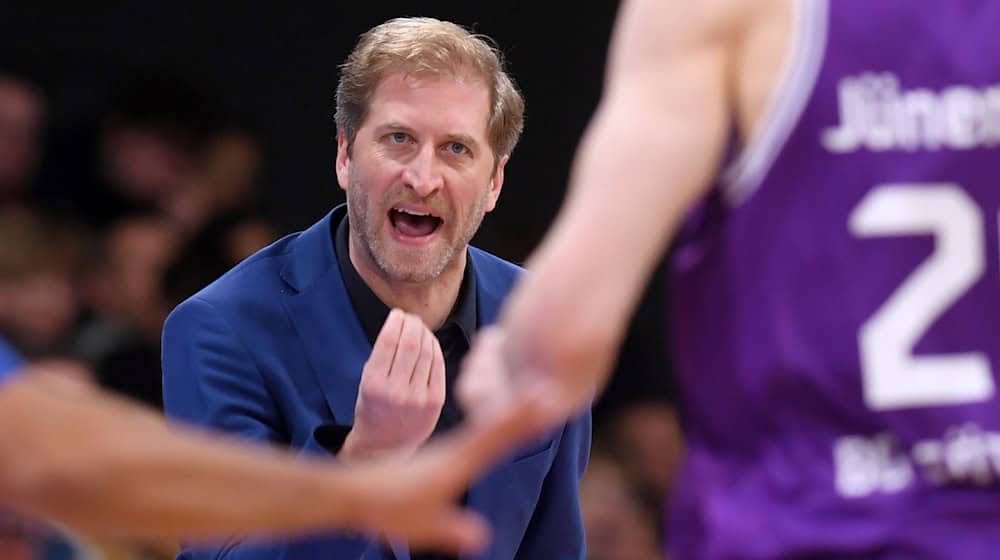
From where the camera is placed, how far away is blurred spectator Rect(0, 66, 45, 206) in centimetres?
696

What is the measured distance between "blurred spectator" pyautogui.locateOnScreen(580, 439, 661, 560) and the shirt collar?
2.46 m

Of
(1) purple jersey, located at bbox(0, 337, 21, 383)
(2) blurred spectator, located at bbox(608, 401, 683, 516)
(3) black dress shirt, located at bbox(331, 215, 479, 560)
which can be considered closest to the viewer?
(1) purple jersey, located at bbox(0, 337, 21, 383)

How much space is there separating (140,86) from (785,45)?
5.25 meters

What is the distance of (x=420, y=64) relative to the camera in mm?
4254

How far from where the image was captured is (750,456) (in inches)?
100

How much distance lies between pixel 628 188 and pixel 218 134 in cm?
511

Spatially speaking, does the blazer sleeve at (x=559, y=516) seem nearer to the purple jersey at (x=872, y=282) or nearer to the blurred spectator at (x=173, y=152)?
the purple jersey at (x=872, y=282)

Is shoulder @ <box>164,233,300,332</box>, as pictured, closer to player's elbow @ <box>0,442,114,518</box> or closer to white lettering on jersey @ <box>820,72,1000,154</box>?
player's elbow @ <box>0,442,114,518</box>

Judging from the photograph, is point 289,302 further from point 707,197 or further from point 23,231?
point 23,231

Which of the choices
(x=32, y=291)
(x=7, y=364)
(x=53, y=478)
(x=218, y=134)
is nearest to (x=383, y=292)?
(x=7, y=364)

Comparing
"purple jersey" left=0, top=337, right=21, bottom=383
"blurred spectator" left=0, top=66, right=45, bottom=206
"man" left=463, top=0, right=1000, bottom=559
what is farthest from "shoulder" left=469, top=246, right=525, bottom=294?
"blurred spectator" left=0, top=66, right=45, bottom=206

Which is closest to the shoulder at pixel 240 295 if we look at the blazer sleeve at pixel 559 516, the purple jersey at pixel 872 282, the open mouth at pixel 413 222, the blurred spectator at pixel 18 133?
the open mouth at pixel 413 222

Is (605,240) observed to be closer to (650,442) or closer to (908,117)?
(908,117)

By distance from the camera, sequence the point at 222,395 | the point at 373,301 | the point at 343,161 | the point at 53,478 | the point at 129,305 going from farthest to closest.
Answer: the point at 129,305, the point at 343,161, the point at 373,301, the point at 222,395, the point at 53,478
